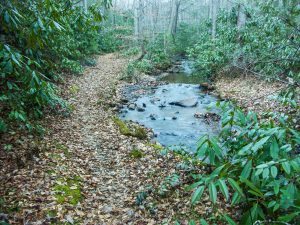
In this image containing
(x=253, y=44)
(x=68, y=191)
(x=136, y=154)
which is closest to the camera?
(x=68, y=191)

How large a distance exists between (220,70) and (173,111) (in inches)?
234

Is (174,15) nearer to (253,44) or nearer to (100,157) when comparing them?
(253,44)

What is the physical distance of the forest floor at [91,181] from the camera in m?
4.07

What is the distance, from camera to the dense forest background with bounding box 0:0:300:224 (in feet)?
8.38

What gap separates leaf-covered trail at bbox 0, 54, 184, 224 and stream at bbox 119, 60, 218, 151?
149 centimetres

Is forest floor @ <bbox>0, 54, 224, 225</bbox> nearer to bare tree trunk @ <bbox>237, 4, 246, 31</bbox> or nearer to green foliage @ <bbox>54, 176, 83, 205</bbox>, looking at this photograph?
green foliage @ <bbox>54, 176, 83, 205</bbox>

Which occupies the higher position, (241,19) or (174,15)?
(174,15)

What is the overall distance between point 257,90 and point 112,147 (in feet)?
26.8

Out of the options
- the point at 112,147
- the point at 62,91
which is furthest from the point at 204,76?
the point at 112,147

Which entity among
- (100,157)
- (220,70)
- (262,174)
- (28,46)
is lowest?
(100,157)

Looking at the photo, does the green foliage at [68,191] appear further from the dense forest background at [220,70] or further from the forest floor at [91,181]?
the dense forest background at [220,70]

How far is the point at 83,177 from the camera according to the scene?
5.26m

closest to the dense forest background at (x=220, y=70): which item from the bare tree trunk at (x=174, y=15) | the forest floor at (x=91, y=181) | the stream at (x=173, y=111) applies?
the bare tree trunk at (x=174, y=15)

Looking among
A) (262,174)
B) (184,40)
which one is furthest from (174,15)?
(262,174)
